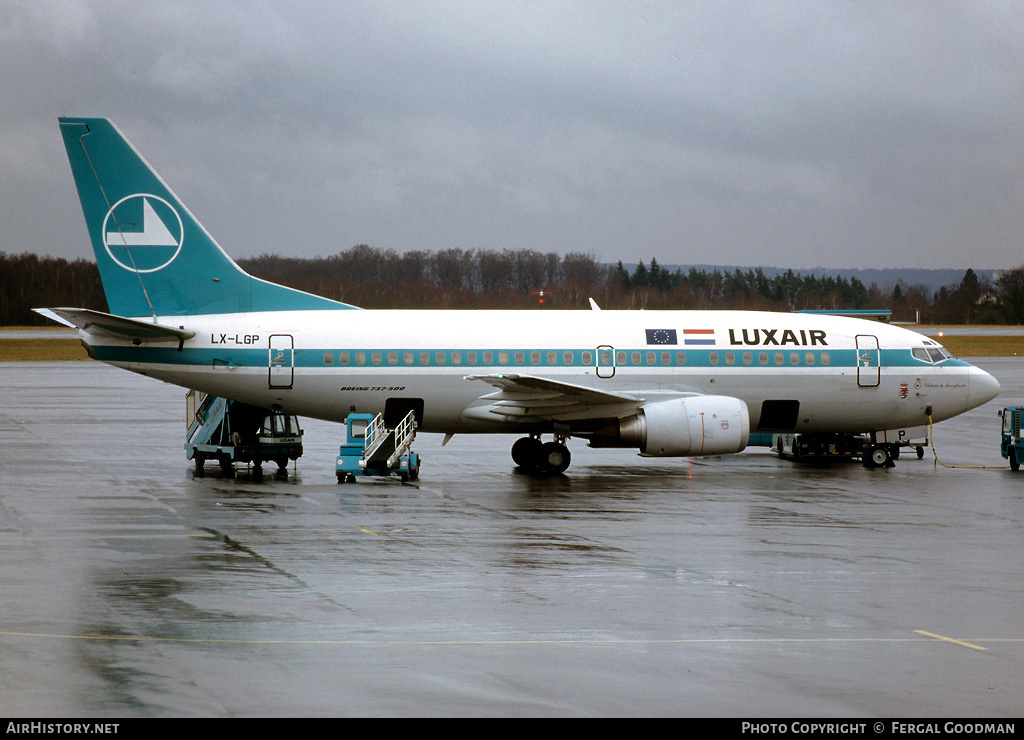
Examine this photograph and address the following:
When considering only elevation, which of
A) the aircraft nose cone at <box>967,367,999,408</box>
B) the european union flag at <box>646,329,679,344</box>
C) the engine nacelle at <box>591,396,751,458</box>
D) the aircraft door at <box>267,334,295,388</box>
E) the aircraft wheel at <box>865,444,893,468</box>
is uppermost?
the european union flag at <box>646,329,679,344</box>

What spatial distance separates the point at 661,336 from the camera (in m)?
30.1

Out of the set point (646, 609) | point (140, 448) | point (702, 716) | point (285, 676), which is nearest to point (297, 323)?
point (140, 448)

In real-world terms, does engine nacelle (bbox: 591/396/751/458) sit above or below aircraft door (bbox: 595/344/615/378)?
below

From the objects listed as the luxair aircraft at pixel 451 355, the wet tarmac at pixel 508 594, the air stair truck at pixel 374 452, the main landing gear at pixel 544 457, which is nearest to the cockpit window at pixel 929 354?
the luxair aircraft at pixel 451 355

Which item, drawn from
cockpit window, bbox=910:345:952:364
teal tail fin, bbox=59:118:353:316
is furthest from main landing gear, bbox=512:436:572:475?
cockpit window, bbox=910:345:952:364

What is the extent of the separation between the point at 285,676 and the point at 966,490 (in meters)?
19.6

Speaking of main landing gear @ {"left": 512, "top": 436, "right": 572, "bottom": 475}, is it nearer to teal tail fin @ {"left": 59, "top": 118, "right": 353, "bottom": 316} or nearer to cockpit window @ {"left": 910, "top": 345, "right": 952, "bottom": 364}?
teal tail fin @ {"left": 59, "top": 118, "right": 353, "bottom": 316}

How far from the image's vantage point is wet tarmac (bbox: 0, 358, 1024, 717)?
→ 1023 centimetres

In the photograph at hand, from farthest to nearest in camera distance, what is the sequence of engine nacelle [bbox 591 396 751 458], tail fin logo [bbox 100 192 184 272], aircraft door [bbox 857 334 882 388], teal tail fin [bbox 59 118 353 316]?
1. aircraft door [bbox 857 334 882 388]
2. tail fin logo [bbox 100 192 184 272]
3. teal tail fin [bbox 59 118 353 316]
4. engine nacelle [bbox 591 396 751 458]

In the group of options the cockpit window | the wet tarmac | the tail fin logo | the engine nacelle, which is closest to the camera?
the wet tarmac

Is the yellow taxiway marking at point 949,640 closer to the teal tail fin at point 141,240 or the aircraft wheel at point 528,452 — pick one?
the aircraft wheel at point 528,452

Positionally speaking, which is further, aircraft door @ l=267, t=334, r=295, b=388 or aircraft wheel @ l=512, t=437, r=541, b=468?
aircraft wheel @ l=512, t=437, r=541, b=468

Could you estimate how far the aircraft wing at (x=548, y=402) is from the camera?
Result: 27547 millimetres

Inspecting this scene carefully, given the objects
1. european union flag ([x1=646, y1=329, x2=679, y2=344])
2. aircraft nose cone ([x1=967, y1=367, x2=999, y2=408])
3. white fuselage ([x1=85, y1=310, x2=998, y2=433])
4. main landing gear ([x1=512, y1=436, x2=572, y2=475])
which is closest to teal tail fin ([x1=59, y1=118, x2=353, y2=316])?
white fuselage ([x1=85, y1=310, x2=998, y2=433])
